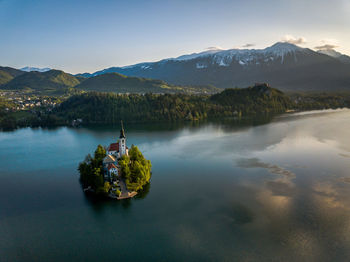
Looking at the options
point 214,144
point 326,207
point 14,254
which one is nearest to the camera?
point 14,254

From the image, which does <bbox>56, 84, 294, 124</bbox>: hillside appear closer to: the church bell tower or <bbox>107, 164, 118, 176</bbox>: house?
the church bell tower

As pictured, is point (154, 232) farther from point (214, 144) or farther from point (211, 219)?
point (214, 144)

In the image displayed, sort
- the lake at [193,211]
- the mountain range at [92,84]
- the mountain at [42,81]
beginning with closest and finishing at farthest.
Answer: the lake at [193,211] < the mountain range at [92,84] < the mountain at [42,81]

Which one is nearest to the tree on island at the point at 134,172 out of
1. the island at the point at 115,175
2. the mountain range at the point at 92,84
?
the island at the point at 115,175

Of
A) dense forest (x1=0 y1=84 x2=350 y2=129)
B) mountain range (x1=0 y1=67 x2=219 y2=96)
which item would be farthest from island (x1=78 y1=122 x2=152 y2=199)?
mountain range (x1=0 y1=67 x2=219 y2=96)

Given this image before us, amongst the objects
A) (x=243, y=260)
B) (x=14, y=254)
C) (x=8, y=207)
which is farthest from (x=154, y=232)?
(x=8, y=207)

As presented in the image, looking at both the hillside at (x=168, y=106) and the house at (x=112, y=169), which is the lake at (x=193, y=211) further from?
the hillside at (x=168, y=106)
